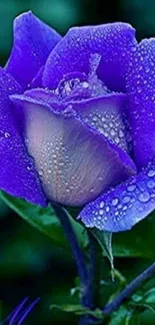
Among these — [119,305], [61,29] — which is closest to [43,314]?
[61,29]

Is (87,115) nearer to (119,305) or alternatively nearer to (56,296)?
(119,305)

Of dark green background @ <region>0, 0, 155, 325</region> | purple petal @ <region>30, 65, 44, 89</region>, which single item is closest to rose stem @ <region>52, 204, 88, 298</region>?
purple petal @ <region>30, 65, 44, 89</region>

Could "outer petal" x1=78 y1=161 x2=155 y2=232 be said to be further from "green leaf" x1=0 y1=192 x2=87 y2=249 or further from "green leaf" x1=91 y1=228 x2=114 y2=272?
"green leaf" x1=0 y1=192 x2=87 y2=249

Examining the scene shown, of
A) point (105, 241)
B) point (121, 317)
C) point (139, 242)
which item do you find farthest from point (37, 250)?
point (105, 241)

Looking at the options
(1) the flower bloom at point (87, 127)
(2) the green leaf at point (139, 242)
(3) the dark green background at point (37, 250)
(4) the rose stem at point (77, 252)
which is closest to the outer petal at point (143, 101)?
(1) the flower bloom at point (87, 127)

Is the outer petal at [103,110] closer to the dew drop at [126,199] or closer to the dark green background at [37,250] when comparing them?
the dew drop at [126,199]

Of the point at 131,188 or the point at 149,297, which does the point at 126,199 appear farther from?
the point at 149,297
